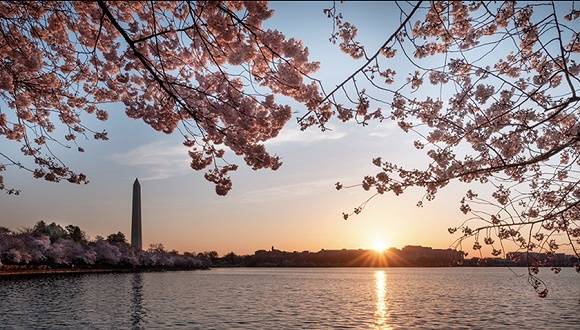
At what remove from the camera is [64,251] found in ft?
273

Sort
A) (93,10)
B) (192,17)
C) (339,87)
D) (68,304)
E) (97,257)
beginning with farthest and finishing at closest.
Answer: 1. (97,257)
2. (68,304)
3. (93,10)
4. (339,87)
5. (192,17)

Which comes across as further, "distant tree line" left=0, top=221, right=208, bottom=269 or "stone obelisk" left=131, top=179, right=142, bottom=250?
"stone obelisk" left=131, top=179, right=142, bottom=250

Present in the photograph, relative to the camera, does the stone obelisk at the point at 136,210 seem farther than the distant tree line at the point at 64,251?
Yes

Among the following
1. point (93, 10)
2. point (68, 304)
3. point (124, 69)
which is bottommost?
point (68, 304)

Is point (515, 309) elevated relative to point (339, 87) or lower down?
lower down

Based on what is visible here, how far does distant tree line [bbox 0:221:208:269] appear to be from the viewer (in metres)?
70.7

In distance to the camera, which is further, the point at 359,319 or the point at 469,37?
the point at 359,319

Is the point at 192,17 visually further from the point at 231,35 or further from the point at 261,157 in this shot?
the point at 261,157

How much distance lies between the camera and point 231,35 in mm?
6484

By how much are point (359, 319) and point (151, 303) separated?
47.5 feet

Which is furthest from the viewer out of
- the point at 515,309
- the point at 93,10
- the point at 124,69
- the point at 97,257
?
the point at 97,257

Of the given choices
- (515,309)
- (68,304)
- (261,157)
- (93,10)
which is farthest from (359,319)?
(93,10)

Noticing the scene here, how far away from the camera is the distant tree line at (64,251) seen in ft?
232

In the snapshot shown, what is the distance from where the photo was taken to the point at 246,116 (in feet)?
24.9
